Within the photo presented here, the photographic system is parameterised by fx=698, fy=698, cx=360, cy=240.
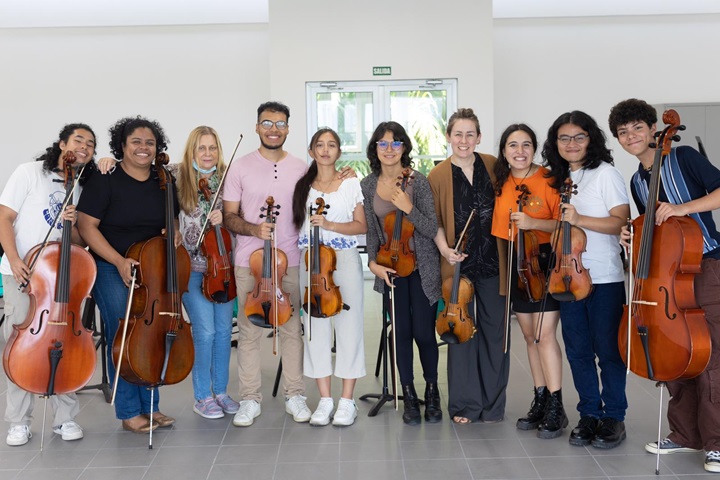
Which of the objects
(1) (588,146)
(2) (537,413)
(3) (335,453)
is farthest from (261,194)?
(2) (537,413)

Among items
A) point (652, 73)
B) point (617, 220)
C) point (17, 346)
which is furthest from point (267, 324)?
point (652, 73)

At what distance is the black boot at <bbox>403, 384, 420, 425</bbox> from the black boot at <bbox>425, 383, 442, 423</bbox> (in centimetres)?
5

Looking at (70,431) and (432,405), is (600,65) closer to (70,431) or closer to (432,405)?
(432,405)

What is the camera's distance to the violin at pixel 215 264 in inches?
135

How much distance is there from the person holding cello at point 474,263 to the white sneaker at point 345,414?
50 centimetres

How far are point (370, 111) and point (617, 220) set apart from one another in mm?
5004

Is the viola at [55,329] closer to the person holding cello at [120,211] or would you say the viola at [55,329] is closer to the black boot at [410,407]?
the person holding cello at [120,211]

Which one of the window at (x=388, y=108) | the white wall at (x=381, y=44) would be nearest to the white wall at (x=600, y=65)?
the window at (x=388, y=108)

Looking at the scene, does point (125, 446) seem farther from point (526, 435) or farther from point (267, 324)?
point (526, 435)

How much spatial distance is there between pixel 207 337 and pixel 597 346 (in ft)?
6.23

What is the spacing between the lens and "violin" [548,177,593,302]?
116 inches

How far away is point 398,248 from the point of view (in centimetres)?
329

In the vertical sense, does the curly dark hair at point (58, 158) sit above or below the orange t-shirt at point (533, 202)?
above

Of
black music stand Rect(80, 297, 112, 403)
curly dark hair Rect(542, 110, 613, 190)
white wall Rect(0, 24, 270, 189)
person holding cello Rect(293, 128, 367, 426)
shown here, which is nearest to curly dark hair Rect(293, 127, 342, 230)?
person holding cello Rect(293, 128, 367, 426)
